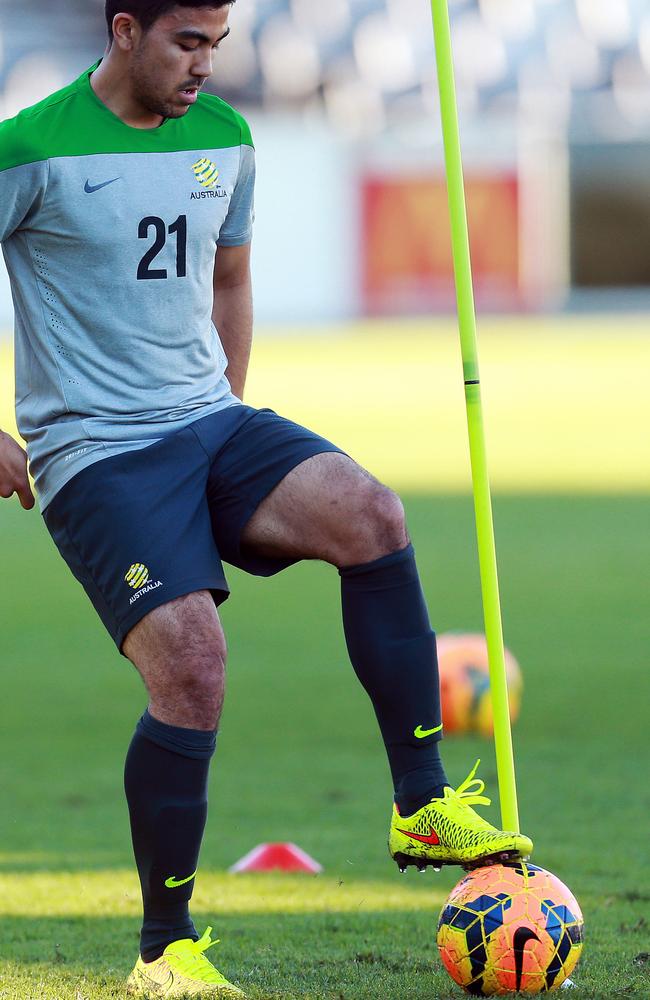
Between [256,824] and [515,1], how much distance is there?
46.6 metres

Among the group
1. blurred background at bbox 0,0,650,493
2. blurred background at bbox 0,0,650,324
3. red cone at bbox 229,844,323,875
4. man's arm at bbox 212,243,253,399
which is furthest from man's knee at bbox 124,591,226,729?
blurred background at bbox 0,0,650,324

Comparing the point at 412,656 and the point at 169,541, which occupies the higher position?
the point at 169,541

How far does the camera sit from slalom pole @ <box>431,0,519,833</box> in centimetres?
407

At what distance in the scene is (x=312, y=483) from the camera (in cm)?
392

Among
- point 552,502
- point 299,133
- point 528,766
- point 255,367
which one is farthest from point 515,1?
point 528,766

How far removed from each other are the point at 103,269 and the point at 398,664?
3.83 ft

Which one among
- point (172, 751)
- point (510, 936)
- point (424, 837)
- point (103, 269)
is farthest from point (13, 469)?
point (510, 936)

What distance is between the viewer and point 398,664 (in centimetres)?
396

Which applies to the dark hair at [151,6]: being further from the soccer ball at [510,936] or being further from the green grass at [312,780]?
the green grass at [312,780]

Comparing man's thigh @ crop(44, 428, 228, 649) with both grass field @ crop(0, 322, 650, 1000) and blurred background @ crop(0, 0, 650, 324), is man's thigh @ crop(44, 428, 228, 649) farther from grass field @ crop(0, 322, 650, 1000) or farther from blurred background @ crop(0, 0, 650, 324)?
blurred background @ crop(0, 0, 650, 324)

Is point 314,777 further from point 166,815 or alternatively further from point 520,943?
point 520,943

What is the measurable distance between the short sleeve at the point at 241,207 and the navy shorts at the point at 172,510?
51cm

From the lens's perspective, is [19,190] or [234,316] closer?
[19,190]

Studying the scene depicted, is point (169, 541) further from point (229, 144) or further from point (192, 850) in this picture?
point (229, 144)
